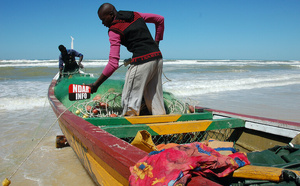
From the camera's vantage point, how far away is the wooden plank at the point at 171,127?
212 cm

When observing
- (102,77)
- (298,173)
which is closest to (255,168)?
(298,173)

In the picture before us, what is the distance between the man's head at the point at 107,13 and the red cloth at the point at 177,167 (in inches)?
70.0

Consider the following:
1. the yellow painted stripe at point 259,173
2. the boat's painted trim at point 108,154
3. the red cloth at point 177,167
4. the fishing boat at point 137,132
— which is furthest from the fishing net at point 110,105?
the yellow painted stripe at point 259,173

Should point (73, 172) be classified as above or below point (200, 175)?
below

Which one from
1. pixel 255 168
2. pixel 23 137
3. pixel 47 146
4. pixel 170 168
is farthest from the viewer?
pixel 23 137

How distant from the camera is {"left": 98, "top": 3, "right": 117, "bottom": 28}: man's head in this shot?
242cm

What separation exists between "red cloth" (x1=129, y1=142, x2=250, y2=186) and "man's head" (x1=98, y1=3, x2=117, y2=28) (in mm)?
→ 1778

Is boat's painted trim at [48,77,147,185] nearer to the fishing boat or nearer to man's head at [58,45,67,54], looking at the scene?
the fishing boat

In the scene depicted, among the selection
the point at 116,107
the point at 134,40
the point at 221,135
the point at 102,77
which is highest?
the point at 134,40

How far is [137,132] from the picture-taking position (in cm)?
202

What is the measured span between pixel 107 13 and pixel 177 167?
1929 millimetres

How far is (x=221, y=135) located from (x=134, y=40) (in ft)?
5.40

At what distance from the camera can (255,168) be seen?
1122 mm

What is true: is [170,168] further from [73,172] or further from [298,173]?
[73,172]
